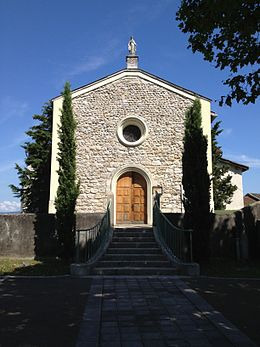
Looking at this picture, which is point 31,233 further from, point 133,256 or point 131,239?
point 133,256

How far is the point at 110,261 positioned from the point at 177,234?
2.23 metres

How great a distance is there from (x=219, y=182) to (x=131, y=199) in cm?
642

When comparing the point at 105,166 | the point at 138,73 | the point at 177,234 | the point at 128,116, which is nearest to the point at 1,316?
the point at 177,234

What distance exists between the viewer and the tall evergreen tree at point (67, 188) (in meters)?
12.3

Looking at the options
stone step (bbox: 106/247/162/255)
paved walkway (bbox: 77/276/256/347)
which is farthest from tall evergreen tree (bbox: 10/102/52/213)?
paved walkway (bbox: 77/276/256/347)

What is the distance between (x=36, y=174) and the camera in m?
18.7

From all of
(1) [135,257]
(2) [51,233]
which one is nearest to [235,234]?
(1) [135,257]

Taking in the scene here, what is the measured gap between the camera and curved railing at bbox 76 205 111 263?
9.70m

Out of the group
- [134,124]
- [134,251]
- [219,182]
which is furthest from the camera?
[219,182]

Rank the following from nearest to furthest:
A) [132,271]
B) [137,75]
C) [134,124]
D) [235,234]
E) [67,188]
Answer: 1. [132,271]
2. [67,188]
3. [235,234]
4. [134,124]
5. [137,75]

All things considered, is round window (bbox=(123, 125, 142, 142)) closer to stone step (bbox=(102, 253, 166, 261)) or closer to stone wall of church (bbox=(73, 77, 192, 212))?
stone wall of church (bbox=(73, 77, 192, 212))

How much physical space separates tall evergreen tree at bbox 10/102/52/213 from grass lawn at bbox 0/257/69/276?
599cm

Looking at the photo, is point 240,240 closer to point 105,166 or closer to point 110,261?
point 110,261

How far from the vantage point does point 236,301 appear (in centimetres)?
629
